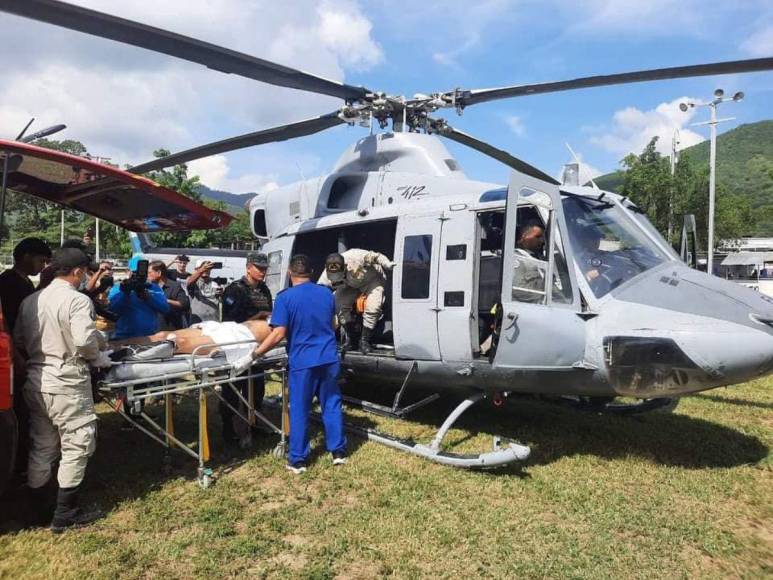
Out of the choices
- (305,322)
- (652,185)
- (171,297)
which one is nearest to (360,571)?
(305,322)

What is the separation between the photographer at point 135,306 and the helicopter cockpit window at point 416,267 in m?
2.61

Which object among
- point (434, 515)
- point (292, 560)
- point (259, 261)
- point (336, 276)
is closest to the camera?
point (292, 560)

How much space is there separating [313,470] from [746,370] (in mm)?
3518

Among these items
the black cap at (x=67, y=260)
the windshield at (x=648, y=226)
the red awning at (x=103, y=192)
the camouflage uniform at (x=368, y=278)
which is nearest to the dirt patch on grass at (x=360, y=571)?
the black cap at (x=67, y=260)

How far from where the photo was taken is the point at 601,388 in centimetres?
462

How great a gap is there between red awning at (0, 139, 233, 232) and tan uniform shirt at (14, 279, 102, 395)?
920 millimetres

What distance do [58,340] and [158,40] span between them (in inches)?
116

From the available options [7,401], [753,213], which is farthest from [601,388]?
[753,213]

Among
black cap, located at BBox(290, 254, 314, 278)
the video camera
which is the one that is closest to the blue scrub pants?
black cap, located at BBox(290, 254, 314, 278)

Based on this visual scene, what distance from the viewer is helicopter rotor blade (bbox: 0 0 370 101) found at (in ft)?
14.4

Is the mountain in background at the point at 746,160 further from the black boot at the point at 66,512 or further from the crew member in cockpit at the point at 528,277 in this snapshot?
the black boot at the point at 66,512

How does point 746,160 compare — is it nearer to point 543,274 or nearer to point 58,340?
point 543,274

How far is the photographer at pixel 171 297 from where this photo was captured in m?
6.72

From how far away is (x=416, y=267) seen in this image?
18.6 feet
